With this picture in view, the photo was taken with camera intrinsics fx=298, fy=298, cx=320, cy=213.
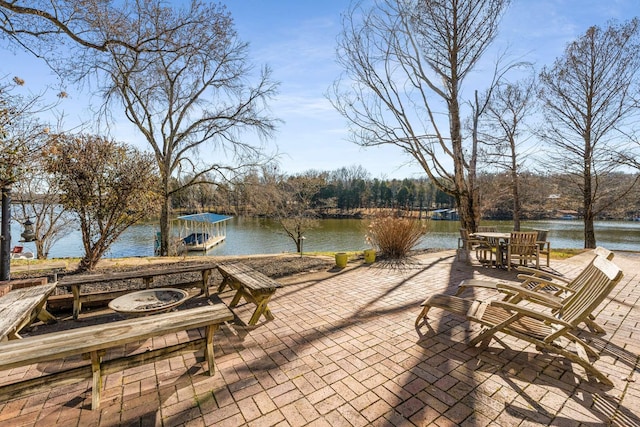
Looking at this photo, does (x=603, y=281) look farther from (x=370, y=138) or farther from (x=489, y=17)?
(x=489, y=17)

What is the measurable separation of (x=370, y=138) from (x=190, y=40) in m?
5.31

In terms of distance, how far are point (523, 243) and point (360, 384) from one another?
211 inches

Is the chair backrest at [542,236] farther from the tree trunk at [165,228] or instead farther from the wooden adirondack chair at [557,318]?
the tree trunk at [165,228]

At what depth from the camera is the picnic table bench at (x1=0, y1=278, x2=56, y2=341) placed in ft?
7.81

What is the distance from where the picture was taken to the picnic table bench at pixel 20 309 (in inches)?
93.7

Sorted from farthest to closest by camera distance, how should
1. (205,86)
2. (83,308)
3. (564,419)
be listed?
(205,86) < (83,308) < (564,419)

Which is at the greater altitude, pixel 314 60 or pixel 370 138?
A: pixel 314 60

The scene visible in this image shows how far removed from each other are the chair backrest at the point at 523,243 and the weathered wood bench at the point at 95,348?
5.91 m

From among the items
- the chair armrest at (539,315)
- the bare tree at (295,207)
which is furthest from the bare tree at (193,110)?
the chair armrest at (539,315)

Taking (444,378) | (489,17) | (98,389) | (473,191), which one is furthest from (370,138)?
(98,389)

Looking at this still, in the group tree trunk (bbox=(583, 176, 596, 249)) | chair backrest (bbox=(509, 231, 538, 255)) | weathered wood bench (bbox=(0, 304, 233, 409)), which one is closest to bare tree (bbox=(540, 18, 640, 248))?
tree trunk (bbox=(583, 176, 596, 249))

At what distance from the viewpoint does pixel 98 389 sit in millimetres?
2016

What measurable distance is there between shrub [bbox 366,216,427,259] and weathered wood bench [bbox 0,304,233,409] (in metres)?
5.59

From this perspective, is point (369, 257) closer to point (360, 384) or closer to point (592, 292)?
point (592, 292)
